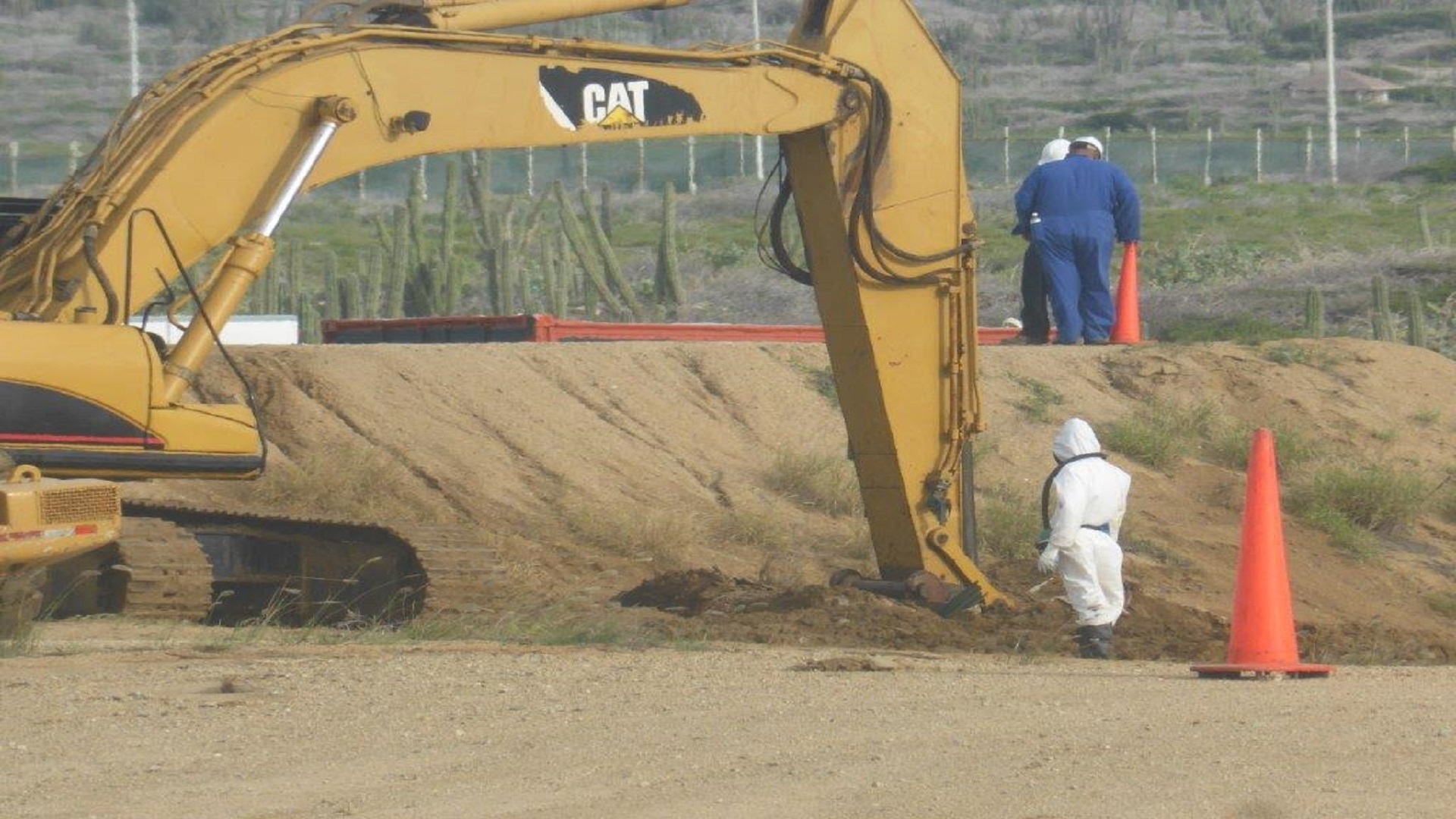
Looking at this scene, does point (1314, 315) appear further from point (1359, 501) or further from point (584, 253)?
point (584, 253)

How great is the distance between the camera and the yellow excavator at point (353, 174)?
30.8ft

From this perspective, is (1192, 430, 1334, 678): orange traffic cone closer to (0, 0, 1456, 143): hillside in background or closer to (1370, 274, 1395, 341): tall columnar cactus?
(1370, 274, 1395, 341): tall columnar cactus

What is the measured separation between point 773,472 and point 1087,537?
20.8ft

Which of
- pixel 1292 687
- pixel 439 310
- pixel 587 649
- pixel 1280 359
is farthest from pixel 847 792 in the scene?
pixel 439 310

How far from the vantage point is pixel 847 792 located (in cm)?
755

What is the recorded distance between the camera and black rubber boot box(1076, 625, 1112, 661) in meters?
12.3

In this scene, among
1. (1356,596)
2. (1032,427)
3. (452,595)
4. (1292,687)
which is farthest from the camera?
A: (1032,427)

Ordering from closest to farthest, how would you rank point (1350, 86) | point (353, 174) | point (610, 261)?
point (353, 174)
point (610, 261)
point (1350, 86)

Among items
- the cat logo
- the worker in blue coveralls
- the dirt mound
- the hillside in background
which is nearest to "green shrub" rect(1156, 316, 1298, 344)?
the worker in blue coveralls

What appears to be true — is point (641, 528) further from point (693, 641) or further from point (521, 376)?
point (693, 641)

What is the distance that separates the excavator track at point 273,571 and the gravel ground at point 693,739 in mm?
2092

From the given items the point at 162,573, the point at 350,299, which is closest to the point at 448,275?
the point at 350,299

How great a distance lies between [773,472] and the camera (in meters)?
18.5

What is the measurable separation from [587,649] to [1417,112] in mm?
56096
